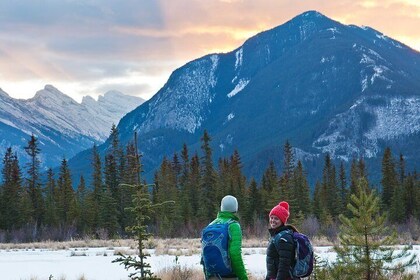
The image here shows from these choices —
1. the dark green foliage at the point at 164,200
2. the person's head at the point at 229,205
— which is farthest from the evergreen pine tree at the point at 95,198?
the person's head at the point at 229,205

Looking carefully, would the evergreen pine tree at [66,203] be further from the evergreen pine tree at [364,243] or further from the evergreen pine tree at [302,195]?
the evergreen pine tree at [364,243]

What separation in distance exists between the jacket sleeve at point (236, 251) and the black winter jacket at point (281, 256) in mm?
372

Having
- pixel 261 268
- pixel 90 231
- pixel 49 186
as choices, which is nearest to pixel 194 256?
pixel 261 268

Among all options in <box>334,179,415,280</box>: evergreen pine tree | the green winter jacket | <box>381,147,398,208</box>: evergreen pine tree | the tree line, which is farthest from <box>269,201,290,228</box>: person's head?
<box>381,147,398,208</box>: evergreen pine tree

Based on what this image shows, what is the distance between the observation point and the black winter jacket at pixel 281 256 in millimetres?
7715

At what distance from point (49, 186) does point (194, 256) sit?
41056mm

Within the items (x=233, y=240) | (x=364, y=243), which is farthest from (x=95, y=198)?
(x=233, y=240)

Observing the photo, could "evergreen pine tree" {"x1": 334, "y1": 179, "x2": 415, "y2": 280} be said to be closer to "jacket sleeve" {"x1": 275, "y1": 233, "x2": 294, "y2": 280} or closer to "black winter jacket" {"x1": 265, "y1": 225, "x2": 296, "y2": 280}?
"black winter jacket" {"x1": 265, "y1": 225, "x2": 296, "y2": 280}

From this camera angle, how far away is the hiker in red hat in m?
7.72

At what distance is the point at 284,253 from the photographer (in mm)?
7742

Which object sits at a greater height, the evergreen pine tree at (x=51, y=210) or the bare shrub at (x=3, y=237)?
the evergreen pine tree at (x=51, y=210)

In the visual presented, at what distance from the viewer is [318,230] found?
37688 mm

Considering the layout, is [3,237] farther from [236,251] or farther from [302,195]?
[236,251]

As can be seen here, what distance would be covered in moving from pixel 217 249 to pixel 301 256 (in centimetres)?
111
